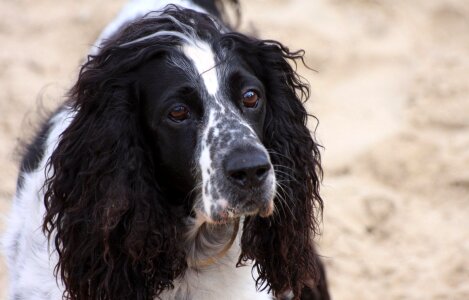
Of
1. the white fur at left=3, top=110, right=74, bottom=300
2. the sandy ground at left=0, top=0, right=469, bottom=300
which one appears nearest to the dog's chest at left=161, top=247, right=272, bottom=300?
the white fur at left=3, top=110, right=74, bottom=300

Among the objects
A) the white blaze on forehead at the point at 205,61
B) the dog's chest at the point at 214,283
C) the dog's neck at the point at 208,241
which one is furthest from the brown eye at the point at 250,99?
the dog's chest at the point at 214,283

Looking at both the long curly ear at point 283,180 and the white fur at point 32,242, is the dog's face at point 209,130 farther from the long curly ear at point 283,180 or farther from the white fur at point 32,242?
the white fur at point 32,242

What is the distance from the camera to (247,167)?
340 cm

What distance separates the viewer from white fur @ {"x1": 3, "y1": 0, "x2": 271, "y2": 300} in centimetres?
386

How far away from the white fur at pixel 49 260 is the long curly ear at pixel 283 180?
0.26 feet

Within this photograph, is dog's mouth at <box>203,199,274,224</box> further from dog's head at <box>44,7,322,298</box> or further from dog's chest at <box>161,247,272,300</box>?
dog's chest at <box>161,247,272,300</box>

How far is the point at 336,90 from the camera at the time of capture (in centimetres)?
707

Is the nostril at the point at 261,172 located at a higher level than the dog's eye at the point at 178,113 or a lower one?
lower

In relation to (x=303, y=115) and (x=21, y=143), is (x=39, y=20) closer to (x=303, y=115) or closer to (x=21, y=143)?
(x=21, y=143)

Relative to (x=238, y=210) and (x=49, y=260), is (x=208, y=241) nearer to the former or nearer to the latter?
(x=238, y=210)

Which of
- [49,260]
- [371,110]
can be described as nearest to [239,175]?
[49,260]

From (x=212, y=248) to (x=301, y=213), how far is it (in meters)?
0.38

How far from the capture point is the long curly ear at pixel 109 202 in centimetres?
366

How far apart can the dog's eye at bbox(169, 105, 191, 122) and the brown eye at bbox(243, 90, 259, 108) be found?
0.77ft
